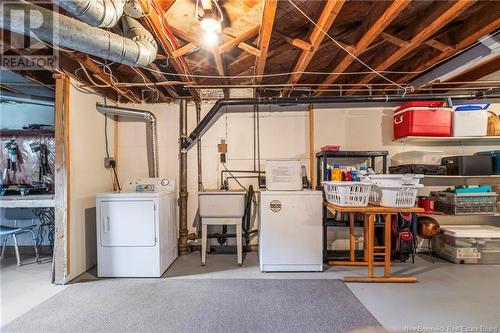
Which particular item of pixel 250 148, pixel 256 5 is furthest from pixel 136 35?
pixel 250 148

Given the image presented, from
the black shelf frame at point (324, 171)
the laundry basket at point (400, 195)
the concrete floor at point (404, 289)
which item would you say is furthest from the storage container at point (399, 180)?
the concrete floor at point (404, 289)

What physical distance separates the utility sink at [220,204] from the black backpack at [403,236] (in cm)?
207

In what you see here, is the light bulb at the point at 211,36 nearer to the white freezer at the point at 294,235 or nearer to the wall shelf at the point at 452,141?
the white freezer at the point at 294,235

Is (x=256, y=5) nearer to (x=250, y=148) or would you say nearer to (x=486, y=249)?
(x=250, y=148)

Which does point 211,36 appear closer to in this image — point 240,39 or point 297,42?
point 240,39

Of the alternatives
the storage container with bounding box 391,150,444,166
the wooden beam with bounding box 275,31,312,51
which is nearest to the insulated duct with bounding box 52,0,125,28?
the wooden beam with bounding box 275,31,312,51

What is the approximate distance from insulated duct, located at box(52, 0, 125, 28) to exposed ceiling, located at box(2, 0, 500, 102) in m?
0.22

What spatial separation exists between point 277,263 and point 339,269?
80 centimetres

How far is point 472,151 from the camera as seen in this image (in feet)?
12.3

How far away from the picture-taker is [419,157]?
375cm

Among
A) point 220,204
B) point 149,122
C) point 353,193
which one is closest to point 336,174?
point 353,193

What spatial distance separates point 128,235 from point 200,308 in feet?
4.05

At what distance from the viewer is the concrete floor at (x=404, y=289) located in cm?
204
